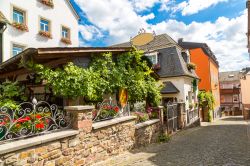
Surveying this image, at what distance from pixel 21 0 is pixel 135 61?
32.4ft

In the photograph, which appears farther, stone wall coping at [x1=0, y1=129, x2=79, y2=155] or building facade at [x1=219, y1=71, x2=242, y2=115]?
building facade at [x1=219, y1=71, x2=242, y2=115]

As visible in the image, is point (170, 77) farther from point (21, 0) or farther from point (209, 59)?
point (21, 0)

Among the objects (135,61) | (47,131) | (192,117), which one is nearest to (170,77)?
(192,117)

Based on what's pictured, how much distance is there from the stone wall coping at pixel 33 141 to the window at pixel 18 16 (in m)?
12.2

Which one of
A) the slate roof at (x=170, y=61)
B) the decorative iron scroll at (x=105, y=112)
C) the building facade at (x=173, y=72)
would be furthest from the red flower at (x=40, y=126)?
the slate roof at (x=170, y=61)

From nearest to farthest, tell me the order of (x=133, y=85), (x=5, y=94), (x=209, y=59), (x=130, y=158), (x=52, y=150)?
(x=52, y=150) → (x=130, y=158) → (x=5, y=94) → (x=133, y=85) → (x=209, y=59)

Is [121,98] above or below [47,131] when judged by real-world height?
above

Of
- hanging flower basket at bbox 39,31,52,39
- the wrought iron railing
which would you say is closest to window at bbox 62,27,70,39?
hanging flower basket at bbox 39,31,52,39

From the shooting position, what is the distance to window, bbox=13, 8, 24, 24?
48.9ft

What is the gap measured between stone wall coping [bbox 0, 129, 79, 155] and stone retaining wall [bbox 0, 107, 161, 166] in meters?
0.04

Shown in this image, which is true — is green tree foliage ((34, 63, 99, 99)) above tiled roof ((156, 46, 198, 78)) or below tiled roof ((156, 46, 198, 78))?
below

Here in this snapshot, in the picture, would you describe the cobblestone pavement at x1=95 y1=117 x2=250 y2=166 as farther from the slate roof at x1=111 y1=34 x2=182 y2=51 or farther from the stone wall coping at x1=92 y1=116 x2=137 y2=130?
the slate roof at x1=111 y1=34 x2=182 y2=51

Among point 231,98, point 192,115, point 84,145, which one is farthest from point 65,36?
point 231,98

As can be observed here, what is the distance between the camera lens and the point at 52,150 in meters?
5.38
